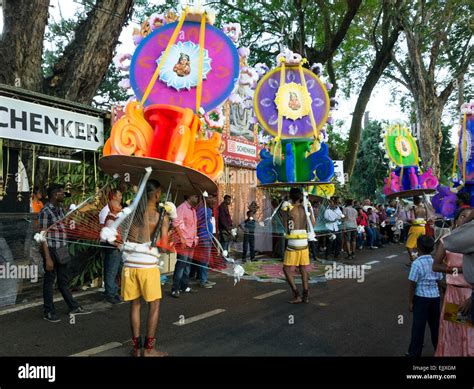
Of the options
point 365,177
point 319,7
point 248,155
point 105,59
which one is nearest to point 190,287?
point 105,59

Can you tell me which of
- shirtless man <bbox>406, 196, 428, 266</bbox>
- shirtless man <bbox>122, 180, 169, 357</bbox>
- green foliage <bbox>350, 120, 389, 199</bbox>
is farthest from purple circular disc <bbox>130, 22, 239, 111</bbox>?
green foliage <bbox>350, 120, 389, 199</bbox>

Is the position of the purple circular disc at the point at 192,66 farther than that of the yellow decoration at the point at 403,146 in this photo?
No

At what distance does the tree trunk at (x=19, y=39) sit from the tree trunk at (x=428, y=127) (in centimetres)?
1745

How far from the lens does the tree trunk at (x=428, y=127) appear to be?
819 inches

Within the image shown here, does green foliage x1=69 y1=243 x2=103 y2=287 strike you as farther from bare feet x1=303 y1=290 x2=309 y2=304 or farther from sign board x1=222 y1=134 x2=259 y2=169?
sign board x1=222 y1=134 x2=259 y2=169

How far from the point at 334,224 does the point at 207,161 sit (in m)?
8.29

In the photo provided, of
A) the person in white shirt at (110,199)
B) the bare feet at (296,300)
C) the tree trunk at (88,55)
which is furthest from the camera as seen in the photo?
the tree trunk at (88,55)

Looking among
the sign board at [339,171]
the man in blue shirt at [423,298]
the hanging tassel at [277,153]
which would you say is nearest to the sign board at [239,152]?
the sign board at [339,171]

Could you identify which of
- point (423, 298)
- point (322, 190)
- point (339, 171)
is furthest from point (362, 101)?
point (423, 298)

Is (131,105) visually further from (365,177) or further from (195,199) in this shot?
(365,177)

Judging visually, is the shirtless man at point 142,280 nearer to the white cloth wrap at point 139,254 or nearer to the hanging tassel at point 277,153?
the white cloth wrap at point 139,254

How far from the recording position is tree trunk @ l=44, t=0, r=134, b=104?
898cm
